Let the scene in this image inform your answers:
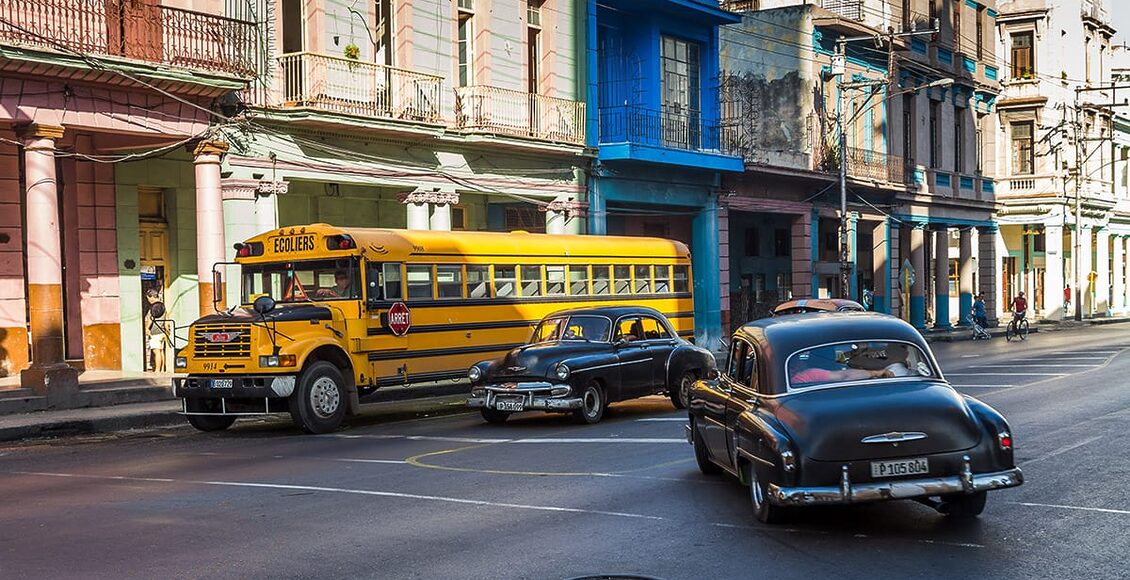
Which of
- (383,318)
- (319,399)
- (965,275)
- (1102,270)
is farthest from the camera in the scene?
(1102,270)

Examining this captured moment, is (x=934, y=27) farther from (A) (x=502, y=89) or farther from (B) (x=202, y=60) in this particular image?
(B) (x=202, y=60)

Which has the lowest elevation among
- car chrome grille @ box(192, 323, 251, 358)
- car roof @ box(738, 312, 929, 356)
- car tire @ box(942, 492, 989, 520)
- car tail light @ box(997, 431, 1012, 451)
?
car tire @ box(942, 492, 989, 520)

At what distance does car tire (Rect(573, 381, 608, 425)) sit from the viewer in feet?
58.9

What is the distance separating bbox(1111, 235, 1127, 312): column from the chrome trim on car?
7178 cm

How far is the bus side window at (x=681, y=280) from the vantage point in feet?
91.1

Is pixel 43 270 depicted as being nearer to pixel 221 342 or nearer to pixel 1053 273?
pixel 221 342

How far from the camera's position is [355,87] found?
2609 cm

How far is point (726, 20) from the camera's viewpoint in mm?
37469

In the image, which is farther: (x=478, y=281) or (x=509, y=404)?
(x=478, y=281)

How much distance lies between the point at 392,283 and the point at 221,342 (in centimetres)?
293

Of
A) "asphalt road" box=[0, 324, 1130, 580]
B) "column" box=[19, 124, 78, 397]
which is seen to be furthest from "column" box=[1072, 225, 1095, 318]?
"column" box=[19, 124, 78, 397]

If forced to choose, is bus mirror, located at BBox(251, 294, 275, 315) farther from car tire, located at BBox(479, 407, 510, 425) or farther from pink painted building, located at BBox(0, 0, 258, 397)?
pink painted building, located at BBox(0, 0, 258, 397)

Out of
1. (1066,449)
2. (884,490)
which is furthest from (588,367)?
(884,490)

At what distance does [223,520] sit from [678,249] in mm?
18355
